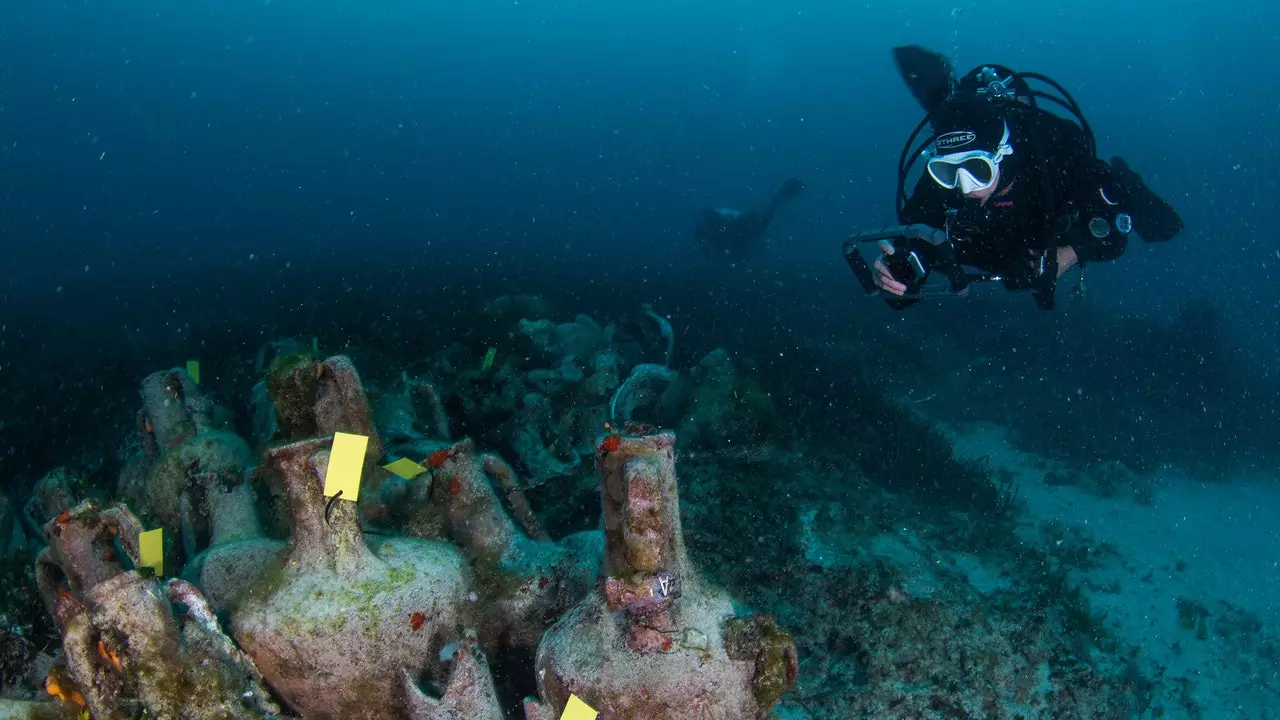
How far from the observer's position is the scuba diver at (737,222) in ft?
67.6

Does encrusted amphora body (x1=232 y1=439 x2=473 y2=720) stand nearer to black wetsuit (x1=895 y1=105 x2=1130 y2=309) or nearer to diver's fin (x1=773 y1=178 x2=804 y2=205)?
black wetsuit (x1=895 y1=105 x2=1130 y2=309)

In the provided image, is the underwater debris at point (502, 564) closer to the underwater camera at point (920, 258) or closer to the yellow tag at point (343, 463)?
the yellow tag at point (343, 463)

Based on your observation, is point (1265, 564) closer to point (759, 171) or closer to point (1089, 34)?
point (759, 171)

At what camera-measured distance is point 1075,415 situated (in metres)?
11.0

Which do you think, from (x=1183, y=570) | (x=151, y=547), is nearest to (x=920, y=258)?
(x=151, y=547)

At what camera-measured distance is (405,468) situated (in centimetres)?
310

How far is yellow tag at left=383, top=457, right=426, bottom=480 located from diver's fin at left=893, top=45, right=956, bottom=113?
222 inches

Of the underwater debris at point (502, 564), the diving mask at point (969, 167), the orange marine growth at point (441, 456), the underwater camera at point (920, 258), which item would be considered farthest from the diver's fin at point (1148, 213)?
the orange marine growth at point (441, 456)

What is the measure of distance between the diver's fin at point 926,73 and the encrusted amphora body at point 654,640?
5545 millimetres

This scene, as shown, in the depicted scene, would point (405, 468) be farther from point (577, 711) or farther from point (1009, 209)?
point (1009, 209)

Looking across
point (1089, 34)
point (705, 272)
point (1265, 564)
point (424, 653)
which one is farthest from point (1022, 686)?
point (1089, 34)

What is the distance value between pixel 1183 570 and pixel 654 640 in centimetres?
786

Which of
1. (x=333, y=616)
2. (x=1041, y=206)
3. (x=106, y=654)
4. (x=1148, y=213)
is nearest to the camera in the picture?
(x=106, y=654)

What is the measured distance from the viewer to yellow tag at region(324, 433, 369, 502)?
7.43ft
